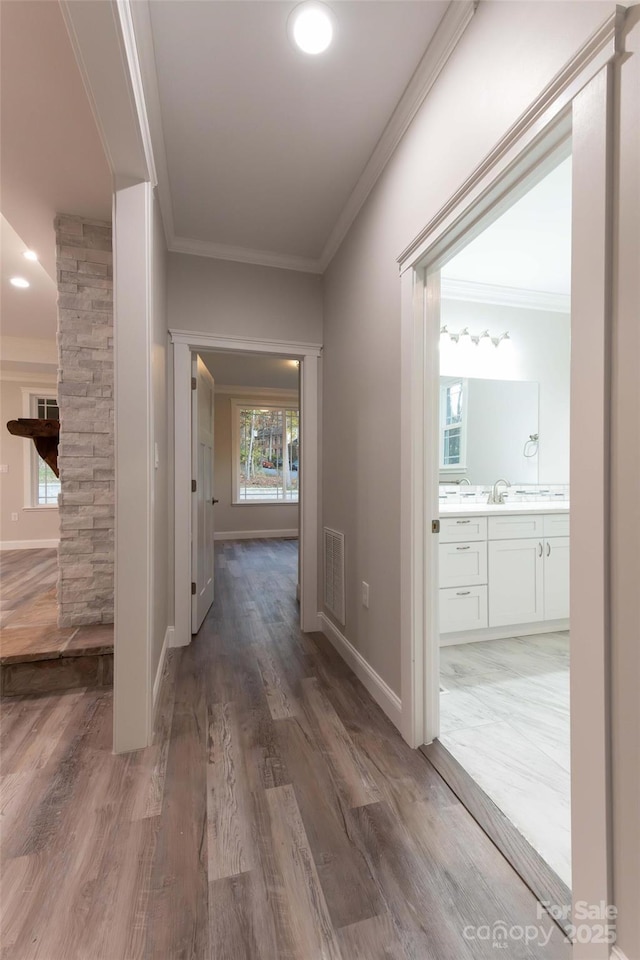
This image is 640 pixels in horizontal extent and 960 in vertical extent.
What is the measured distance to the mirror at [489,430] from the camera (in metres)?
3.21

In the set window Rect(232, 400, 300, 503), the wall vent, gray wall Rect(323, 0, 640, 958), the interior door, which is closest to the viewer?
gray wall Rect(323, 0, 640, 958)

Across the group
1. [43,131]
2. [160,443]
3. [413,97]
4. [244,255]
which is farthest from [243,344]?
[413,97]

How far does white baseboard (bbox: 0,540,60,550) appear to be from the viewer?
212 inches

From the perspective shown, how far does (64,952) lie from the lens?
922mm

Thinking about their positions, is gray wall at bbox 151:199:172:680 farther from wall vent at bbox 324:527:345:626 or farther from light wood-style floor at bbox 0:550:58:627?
wall vent at bbox 324:527:345:626

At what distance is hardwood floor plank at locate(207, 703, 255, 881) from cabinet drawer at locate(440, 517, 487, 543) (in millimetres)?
1646

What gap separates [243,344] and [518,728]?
2.76m

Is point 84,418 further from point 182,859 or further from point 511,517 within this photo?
point 511,517

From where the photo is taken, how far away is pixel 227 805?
1343 millimetres

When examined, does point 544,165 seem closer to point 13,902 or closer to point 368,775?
point 368,775

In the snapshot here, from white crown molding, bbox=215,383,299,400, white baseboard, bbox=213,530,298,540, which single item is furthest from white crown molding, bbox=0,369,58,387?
white baseboard, bbox=213,530,298,540

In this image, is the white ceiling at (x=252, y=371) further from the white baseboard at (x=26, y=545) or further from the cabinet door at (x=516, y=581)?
the white baseboard at (x=26, y=545)

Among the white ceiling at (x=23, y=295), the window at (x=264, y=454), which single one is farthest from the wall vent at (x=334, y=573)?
the window at (x=264, y=454)

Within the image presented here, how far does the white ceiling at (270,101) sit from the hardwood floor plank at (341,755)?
2.72 metres
